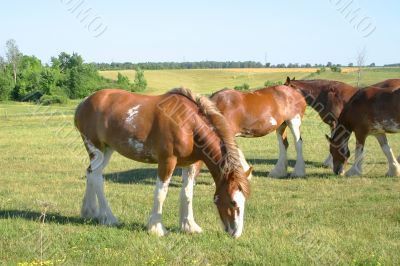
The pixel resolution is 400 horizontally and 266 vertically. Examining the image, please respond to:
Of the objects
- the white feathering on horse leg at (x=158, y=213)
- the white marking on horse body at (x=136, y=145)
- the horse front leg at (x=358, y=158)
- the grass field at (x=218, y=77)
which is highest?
the white marking on horse body at (x=136, y=145)

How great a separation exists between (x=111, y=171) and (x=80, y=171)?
90cm

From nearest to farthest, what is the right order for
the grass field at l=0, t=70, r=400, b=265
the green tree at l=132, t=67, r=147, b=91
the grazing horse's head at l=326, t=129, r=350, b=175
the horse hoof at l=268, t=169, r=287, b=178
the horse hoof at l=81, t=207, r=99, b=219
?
the grass field at l=0, t=70, r=400, b=265 → the horse hoof at l=81, t=207, r=99, b=219 → the grazing horse's head at l=326, t=129, r=350, b=175 → the horse hoof at l=268, t=169, r=287, b=178 → the green tree at l=132, t=67, r=147, b=91

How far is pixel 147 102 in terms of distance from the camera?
7.71m

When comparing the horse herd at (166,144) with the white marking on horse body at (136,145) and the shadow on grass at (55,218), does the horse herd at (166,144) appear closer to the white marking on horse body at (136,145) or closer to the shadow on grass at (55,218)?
the white marking on horse body at (136,145)

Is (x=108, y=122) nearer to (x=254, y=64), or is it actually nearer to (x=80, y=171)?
(x=80, y=171)

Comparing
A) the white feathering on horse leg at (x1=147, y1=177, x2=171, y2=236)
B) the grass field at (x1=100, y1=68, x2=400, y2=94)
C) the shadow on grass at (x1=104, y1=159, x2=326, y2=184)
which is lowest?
the grass field at (x1=100, y1=68, x2=400, y2=94)

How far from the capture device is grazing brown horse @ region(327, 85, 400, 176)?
475 inches

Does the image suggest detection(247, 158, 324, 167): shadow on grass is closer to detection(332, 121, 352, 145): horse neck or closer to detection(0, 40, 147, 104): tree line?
detection(332, 121, 352, 145): horse neck

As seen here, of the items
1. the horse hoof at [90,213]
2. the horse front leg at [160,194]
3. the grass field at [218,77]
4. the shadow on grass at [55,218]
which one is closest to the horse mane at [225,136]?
the horse front leg at [160,194]

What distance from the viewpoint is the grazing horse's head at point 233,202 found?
258 inches

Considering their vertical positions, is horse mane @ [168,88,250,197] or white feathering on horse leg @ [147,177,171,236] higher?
horse mane @ [168,88,250,197]

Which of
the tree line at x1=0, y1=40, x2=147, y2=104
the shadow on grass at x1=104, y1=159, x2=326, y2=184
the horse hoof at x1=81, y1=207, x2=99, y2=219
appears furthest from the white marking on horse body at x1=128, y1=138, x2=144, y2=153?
the tree line at x1=0, y1=40, x2=147, y2=104

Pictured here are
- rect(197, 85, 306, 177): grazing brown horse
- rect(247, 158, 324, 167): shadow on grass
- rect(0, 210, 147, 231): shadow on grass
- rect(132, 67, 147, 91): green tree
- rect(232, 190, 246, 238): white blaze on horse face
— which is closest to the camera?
rect(232, 190, 246, 238): white blaze on horse face

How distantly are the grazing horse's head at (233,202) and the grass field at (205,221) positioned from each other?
0.59ft
